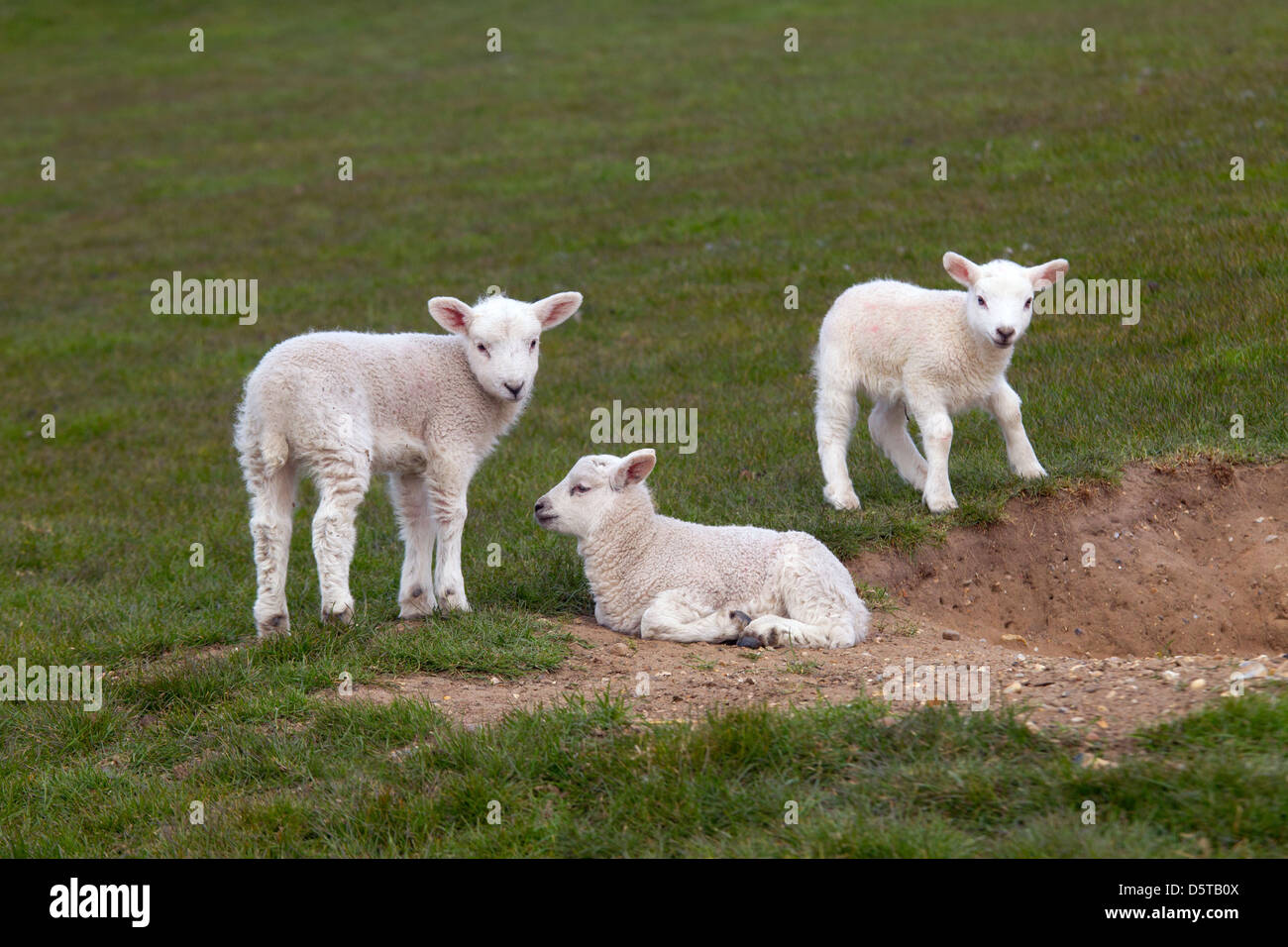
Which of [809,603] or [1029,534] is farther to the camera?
[1029,534]

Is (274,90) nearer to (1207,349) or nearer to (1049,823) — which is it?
(1207,349)

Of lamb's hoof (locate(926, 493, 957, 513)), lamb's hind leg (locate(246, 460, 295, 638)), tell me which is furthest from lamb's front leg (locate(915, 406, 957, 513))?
lamb's hind leg (locate(246, 460, 295, 638))

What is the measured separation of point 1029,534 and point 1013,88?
16872 millimetres

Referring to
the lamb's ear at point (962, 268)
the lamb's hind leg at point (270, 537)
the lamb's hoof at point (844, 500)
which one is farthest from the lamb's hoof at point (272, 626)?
the lamb's ear at point (962, 268)

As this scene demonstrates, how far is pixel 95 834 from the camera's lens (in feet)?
18.6

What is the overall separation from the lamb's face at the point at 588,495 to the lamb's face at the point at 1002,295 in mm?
2398

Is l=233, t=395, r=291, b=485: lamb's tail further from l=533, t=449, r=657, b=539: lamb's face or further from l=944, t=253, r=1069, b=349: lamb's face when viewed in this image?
l=944, t=253, r=1069, b=349: lamb's face

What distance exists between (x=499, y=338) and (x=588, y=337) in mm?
8162

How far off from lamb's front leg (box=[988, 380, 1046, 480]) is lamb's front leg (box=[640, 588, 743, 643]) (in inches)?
107

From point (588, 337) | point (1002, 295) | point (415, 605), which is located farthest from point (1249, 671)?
point (588, 337)

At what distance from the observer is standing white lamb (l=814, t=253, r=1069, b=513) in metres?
8.64

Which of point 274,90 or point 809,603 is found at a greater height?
point 274,90

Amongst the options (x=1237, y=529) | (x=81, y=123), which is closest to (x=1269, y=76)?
(x=1237, y=529)

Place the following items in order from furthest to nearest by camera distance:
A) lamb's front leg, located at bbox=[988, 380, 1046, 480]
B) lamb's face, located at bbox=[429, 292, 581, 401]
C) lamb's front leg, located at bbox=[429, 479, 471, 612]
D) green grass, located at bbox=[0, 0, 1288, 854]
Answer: lamb's front leg, located at bbox=[988, 380, 1046, 480]
lamb's front leg, located at bbox=[429, 479, 471, 612]
lamb's face, located at bbox=[429, 292, 581, 401]
green grass, located at bbox=[0, 0, 1288, 854]
